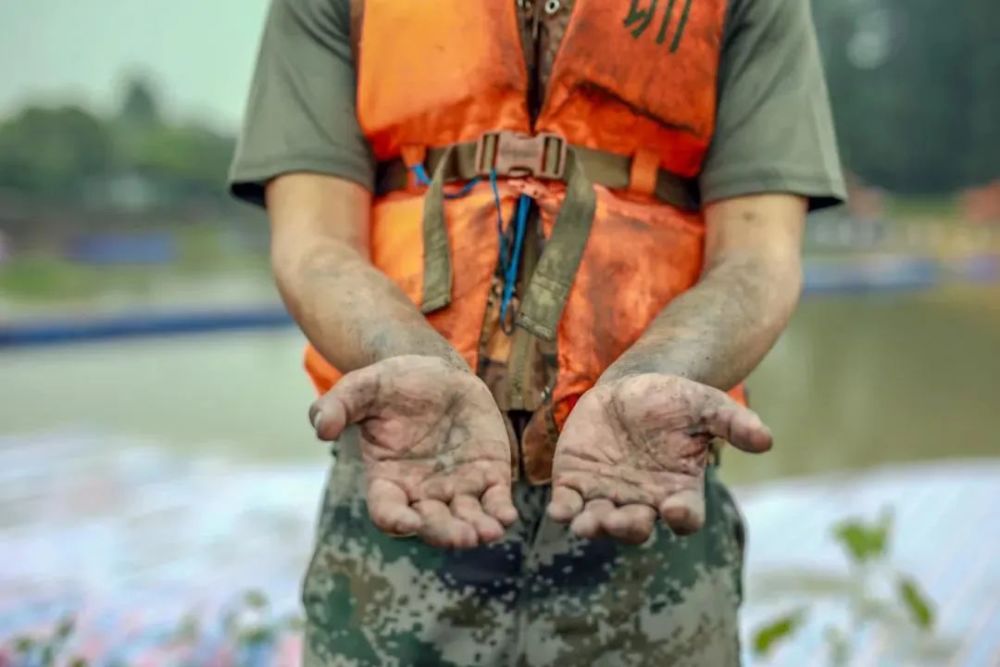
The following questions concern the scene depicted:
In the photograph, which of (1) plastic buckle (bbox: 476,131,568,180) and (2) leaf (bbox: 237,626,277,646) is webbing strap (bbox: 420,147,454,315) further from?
(2) leaf (bbox: 237,626,277,646)

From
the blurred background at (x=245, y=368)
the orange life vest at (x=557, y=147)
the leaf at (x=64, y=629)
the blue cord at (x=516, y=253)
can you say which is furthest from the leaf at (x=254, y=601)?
the blue cord at (x=516, y=253)

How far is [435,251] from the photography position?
102 cm

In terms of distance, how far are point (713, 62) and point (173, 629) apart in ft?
5.15

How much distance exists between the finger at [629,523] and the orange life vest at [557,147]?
152 millimetres

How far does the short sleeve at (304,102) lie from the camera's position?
3.46 feet

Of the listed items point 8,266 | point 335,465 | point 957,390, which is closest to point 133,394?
point 8,266

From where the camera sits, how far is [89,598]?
2.26 m

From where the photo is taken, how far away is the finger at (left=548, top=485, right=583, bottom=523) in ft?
2.78

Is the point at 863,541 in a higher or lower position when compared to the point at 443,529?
lower

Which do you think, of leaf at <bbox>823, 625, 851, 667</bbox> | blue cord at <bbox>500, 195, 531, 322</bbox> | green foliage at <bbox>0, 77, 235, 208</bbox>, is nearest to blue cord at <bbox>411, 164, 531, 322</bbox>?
blue cord at <bbox>500, 195, 531, 322</bbox>

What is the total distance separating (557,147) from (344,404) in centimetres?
34

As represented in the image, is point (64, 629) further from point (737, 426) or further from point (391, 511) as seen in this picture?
point (737, 426)

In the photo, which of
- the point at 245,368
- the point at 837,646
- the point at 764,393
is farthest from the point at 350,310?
the point at 245,368

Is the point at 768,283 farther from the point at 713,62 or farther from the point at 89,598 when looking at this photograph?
the point at 89,598
